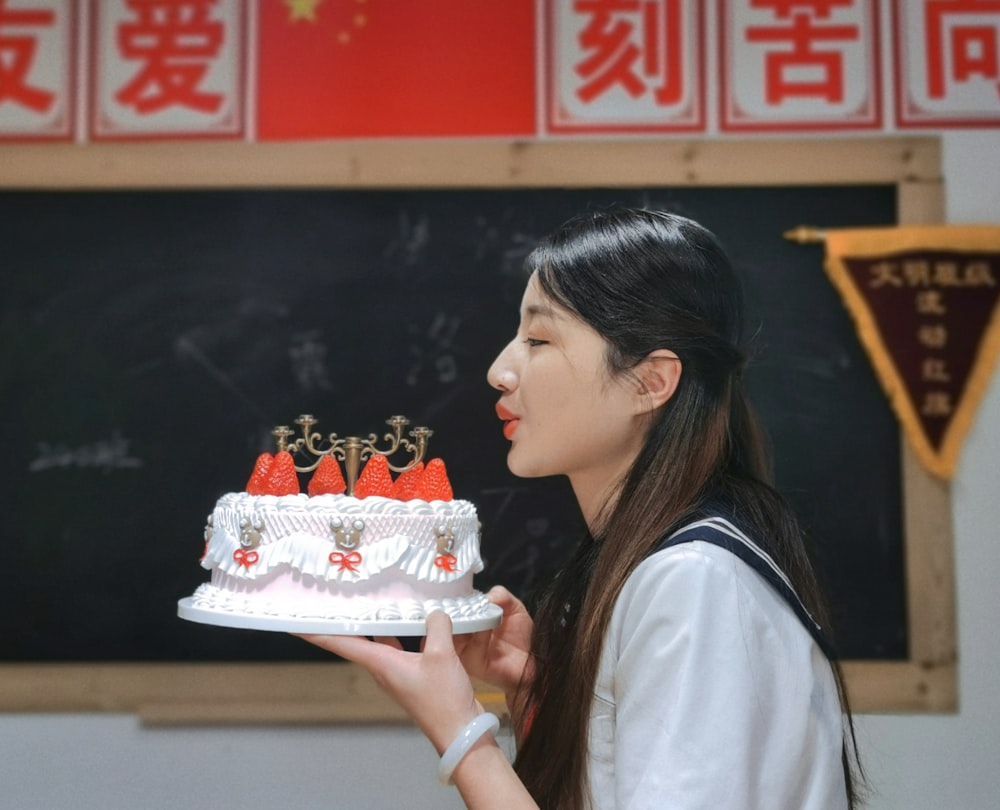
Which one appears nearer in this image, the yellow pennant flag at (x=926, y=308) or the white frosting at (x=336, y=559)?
the white frosting at (x=336, y=559)

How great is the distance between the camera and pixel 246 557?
1.34 metres

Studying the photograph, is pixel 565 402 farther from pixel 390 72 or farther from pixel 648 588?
pixel 390 72

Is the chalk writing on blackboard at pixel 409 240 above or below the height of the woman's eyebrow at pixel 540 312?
above

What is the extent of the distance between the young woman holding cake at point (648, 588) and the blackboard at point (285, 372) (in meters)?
1.08

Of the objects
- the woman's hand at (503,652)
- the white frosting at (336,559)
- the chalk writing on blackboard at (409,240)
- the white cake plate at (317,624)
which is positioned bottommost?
the woman's hand at (503,652)

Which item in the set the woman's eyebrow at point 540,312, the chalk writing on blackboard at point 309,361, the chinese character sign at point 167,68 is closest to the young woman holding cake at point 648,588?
the woman's eyebrow at point 540,312

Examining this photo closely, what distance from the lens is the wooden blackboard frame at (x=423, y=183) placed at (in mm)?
2373

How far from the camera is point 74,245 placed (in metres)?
2.51

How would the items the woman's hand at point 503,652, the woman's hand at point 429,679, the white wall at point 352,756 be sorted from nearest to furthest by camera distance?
1. the woman's hand at point 429,679
2. the woman's hand at point 503,652
3. the white wall at point 352,756

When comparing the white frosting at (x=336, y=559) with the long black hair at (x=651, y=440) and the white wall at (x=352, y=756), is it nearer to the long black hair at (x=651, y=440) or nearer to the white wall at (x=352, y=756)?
the long black hair at (x=651, y=440)

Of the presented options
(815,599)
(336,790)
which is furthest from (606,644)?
(336,790)

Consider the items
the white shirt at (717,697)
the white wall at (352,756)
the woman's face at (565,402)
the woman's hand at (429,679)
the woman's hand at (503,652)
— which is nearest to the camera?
the white shirt at (717,697)

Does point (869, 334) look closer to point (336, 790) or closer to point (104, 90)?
point (336, 790)

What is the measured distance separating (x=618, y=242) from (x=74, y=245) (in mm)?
1817
